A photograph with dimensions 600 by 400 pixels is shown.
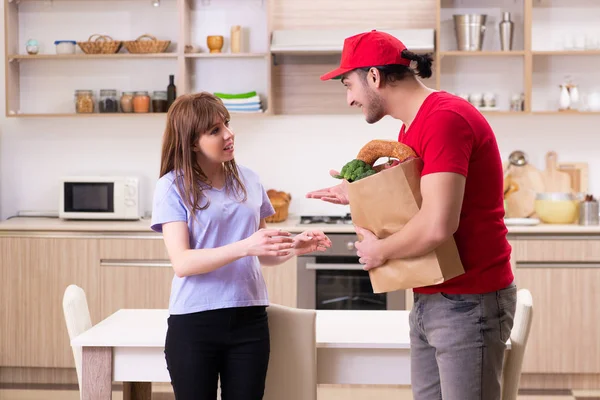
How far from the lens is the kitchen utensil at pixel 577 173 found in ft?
15.5

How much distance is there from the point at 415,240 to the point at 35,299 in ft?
10.2

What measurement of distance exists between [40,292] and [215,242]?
2626mm

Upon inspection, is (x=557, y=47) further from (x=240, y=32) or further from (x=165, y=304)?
(x=165, y=304)

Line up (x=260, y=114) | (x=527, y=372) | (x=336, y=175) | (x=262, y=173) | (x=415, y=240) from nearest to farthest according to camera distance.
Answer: (x=415, y=240)
(x=336, y=175)
(x=527, y=372)
(x=260, y=114)
(x=262, y=173)

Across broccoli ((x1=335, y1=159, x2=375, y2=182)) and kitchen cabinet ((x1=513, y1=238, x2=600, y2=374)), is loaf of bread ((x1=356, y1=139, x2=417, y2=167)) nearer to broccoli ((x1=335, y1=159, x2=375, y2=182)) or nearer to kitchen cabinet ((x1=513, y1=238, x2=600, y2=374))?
broccoli ((x1=335, y1=159, x2=375, y2=182))

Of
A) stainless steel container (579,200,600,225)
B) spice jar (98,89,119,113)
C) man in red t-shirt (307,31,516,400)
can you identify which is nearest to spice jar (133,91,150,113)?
spice jar (98,89,119,113)

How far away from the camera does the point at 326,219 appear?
14.9 ft

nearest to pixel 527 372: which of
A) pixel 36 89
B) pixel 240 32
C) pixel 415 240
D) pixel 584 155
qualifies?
pixel 584 155

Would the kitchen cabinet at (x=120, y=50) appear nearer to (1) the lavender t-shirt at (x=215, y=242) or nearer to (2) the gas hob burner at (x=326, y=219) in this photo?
(2) the gas hob burner at (x=326, y=219)

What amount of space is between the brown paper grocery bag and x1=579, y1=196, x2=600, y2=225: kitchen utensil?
108 inches

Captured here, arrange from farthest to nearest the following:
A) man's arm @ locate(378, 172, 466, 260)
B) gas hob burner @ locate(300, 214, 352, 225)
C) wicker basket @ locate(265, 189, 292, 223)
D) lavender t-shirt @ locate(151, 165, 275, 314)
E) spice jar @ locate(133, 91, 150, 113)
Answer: spice jar @ locate(133, 91, 150, 113) → wicker basket @ locate(265, 189, 292, 223) → gas hob burner @ locate(300, 214, 352, 225) → lavender t-shirt @ locate(151, 165, 275, 314) → man's arm @ locate(378, 172, 466, 260)

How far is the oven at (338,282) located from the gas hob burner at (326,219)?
179 mm

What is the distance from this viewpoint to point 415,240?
6.05 ft

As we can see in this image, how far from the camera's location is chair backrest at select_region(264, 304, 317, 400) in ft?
7.14
